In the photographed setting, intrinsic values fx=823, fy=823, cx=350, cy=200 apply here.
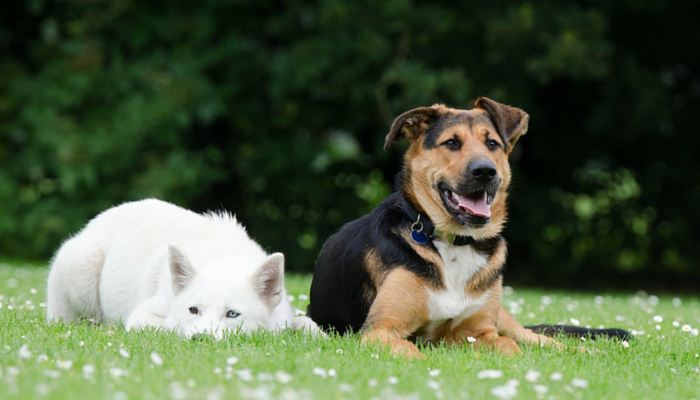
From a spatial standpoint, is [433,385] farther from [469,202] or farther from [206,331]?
[469,202]

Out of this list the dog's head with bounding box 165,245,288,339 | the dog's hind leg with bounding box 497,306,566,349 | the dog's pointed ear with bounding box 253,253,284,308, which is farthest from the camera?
the dog's hind leg with bounding box 497,306,566,349

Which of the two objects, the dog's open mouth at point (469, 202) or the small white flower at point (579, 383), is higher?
the dog's open mouth at point (469, 202)

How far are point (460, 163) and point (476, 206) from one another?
13.6 inches

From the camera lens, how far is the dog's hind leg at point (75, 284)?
6.89 metres

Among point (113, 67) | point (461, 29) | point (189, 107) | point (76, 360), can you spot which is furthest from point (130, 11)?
point (76, 360)

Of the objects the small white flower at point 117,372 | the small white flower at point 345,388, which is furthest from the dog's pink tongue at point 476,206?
the small white flower at point 117,372

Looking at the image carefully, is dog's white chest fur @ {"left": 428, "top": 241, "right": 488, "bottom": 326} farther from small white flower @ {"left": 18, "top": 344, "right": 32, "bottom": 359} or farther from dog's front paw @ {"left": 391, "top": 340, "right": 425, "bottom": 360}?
small white flower @ {"left": 18, "top": 344, "right": 32, "bottom": 359}

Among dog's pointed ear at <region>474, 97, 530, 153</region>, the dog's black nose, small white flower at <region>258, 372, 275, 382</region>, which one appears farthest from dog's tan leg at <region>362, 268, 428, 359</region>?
small white flower at <region>258, 372, 275, 382</region>

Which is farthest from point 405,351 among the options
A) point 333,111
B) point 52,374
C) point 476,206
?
point 333,111

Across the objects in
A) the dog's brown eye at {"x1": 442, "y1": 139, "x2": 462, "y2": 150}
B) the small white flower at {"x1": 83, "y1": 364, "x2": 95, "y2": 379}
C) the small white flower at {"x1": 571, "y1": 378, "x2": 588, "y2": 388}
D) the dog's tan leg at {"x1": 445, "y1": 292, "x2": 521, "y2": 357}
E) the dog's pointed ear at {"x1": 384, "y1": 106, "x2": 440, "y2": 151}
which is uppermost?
the dog's pointed ear at {"x1": 384, "y1": 106, "x2": 440, "y2": 151}

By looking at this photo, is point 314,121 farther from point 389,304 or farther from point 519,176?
point 389,304

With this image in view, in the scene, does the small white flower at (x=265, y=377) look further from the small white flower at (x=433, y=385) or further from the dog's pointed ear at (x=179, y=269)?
the dog's pointed ear at (x=179, y=269)

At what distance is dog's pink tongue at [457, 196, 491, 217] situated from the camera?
5988 millimetres

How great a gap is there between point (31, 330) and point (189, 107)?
10.2 meters
